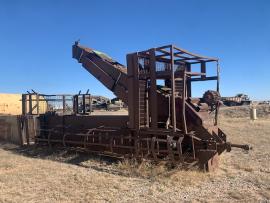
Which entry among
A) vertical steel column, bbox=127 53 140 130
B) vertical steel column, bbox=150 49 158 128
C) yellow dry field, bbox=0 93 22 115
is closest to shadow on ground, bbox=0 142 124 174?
vertical steel column, bbox=127 53 140 130

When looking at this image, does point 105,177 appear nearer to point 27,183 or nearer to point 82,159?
point 27,183

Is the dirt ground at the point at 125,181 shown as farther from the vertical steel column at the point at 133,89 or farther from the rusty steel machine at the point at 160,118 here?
the vertical steel column at the point at 133,89

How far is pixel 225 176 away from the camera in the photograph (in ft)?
22.1

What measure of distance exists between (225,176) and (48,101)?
7.25 metres

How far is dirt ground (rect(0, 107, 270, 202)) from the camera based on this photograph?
5.43 metres

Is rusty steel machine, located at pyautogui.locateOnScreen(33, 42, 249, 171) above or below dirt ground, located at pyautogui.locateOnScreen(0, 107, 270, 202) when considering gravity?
above

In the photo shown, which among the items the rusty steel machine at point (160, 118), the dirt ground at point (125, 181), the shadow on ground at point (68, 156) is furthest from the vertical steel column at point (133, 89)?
the shadow on ground at point (68, 156)

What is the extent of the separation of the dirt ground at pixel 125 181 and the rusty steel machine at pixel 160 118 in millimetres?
406

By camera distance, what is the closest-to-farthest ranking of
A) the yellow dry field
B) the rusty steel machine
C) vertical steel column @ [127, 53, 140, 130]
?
the rusty steel machine, vertical steel column @ [127, 53, 140, 130], the yellow dry field

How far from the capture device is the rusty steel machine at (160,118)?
6.96m

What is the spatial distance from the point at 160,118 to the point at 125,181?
6.34 ft

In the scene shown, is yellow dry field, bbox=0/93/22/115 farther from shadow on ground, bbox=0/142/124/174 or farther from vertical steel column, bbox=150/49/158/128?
vertical steel column, bbox=150/49/158/128

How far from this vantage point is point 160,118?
777cm

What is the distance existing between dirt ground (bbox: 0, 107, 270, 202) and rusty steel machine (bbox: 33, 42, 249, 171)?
1.33 ft
